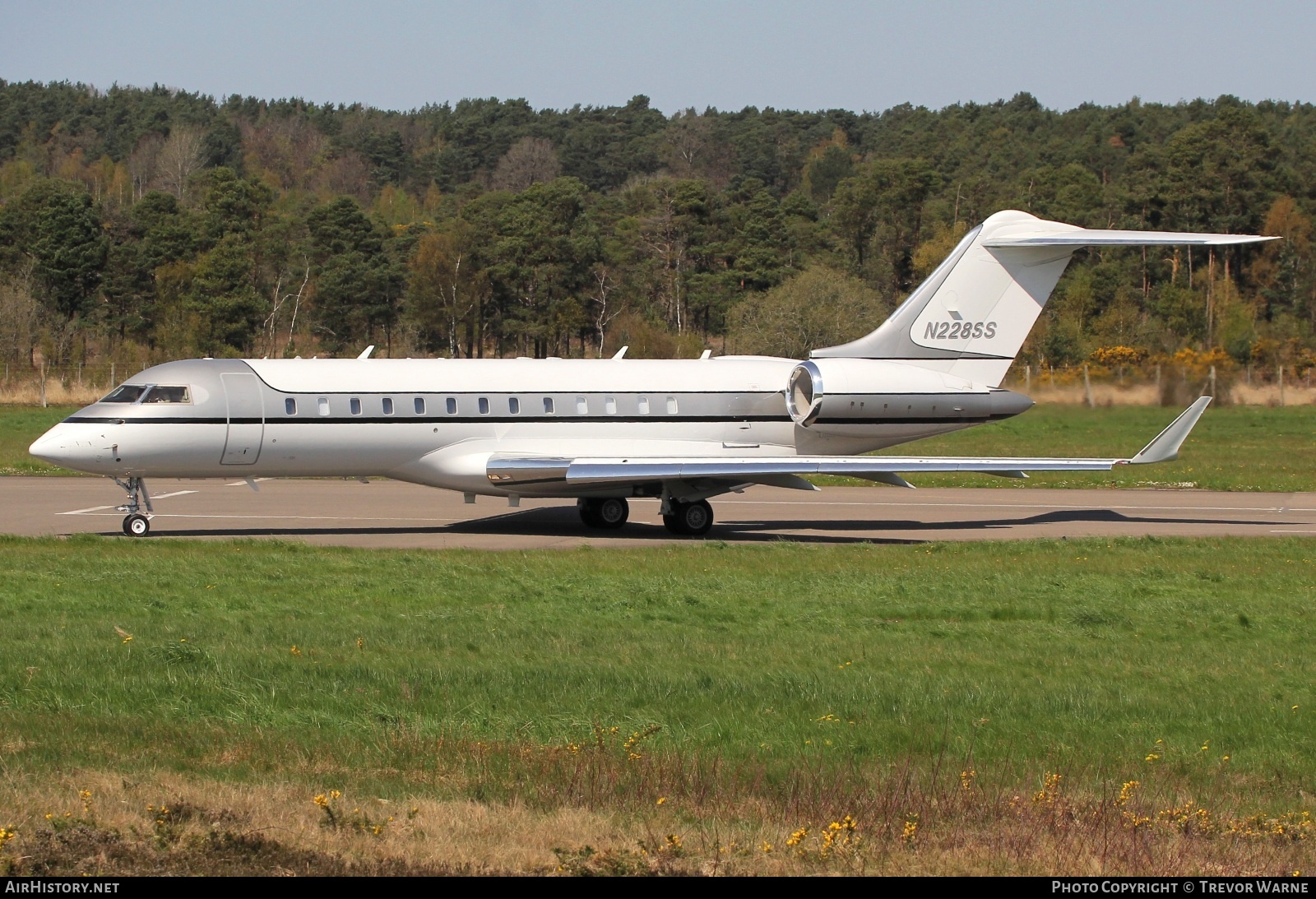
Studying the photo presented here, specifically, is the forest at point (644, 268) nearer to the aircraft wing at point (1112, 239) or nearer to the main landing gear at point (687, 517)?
the aircraft wing at point (1112, 239)

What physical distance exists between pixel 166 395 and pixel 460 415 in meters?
4.58

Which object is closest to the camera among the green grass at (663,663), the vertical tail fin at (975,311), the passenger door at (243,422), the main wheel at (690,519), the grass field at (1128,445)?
the green grass at (663,663)

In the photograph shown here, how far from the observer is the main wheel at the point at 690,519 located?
23.5m

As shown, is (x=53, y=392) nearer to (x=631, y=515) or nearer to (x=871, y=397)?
(x=631, y=515)

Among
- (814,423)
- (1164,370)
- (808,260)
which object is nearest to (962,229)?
(808,260)

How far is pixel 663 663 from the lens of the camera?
11.9 meters

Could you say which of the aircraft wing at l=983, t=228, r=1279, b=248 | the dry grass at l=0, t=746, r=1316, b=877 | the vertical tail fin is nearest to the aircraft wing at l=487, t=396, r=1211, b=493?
the aircraft wing at l=983, t=228, r=1279, b=248

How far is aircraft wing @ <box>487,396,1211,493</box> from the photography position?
2202 cm

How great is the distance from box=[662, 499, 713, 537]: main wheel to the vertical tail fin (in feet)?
12.0

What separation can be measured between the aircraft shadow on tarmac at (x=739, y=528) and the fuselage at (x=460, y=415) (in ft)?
3.72

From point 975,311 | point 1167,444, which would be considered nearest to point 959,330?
point 975,311

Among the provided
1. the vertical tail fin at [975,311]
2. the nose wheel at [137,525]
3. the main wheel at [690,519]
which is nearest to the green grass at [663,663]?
the nose wheel at [137,525]

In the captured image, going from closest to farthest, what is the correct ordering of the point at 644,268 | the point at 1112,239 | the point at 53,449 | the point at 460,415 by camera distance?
the point at 53,449 → the point at 460,415 → the point at 1112,239 → the point at 644,268

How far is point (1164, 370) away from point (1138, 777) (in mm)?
36296
